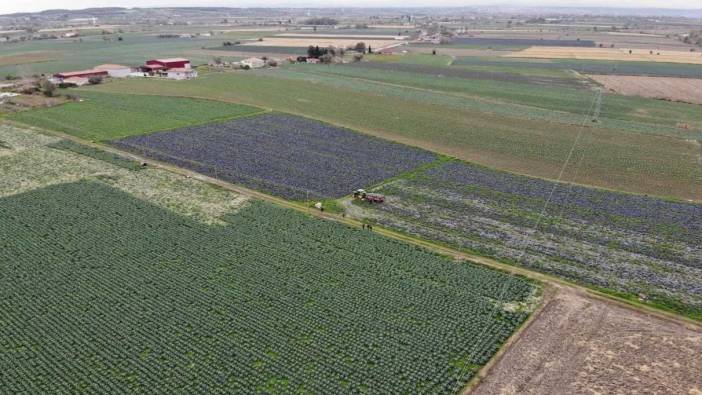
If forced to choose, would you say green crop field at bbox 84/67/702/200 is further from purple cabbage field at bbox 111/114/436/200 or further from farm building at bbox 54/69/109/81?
farm building at bbox 54/69/109/81

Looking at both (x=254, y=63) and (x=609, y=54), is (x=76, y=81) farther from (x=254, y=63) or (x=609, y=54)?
(x=609, y=54)

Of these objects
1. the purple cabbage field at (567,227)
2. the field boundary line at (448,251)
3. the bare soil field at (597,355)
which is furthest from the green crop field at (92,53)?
the bare soil field at (597,355)

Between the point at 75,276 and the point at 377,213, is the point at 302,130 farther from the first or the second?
the point at 75,276

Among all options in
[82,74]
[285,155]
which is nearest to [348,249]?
[285,155]

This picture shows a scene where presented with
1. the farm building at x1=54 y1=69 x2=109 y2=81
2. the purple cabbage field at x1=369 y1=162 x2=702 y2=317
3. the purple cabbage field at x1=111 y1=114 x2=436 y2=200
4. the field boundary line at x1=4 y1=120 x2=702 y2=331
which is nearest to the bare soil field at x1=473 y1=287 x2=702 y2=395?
the field boundary line at x1=4 y1=120 x2=702 y2=331

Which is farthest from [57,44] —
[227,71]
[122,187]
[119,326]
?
[119,326]

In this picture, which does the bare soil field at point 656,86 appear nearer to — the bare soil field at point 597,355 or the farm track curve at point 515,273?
the farm track curve at point 515,273
